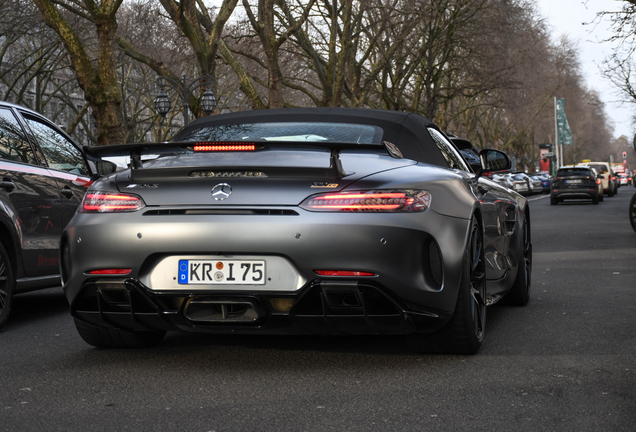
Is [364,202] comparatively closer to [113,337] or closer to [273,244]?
[273,244]

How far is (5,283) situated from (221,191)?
2.80 meters

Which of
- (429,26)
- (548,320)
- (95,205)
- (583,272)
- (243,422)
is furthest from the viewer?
(429,26)

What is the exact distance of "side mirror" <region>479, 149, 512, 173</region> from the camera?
262 inches

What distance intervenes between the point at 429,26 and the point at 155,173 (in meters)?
29.1

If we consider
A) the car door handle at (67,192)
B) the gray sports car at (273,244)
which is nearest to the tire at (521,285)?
the gray sports car at (273,244)

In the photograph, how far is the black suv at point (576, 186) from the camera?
116ft

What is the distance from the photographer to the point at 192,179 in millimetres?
4285

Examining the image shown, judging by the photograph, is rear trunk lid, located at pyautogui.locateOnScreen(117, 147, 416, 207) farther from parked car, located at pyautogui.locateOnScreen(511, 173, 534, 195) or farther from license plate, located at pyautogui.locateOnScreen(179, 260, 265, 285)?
parked car, located at pyautogui.locateOnScreen(511, 173, 534, 195)

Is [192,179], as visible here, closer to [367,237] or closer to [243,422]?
[367,237]

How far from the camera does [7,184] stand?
6.34 m

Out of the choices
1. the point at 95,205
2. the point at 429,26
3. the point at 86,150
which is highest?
the point at 429,26

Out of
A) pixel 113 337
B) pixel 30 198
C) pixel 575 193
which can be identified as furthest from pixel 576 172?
pixel 113 337

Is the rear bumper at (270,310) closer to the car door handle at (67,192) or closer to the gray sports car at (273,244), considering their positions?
the gray sports car at (273,244)

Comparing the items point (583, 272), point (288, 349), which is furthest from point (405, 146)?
point (583, 272)
